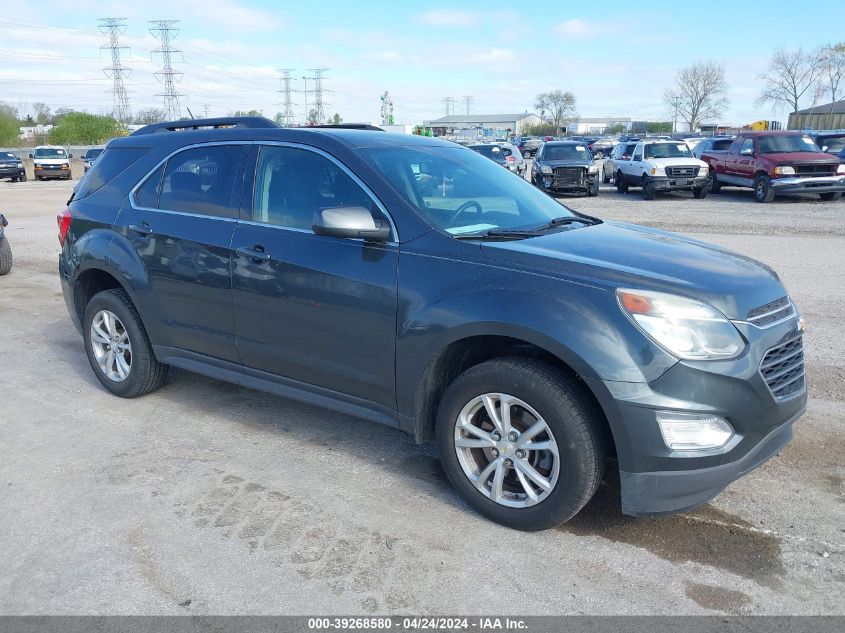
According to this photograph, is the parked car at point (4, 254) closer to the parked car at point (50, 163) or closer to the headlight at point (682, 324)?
the headlight at point (682, 324)

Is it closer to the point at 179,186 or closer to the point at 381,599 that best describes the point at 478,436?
the point at 381,599

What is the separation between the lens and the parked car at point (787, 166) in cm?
1944

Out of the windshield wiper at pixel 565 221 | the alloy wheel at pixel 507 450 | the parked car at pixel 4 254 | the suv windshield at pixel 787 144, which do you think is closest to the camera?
the alloy wheel at pixel 507 450

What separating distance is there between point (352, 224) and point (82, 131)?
84.4 meters

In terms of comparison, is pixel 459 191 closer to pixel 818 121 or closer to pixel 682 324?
pixel 682 324

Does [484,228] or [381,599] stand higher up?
[484,228]

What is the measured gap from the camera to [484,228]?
402 cm

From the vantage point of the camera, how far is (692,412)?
309 cm

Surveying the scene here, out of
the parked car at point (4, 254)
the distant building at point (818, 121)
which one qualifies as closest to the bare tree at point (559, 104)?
the distant building at point (818, 121)

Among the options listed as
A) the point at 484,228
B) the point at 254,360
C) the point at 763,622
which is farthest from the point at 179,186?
the point at 763,622

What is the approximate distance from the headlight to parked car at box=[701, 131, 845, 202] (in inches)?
737

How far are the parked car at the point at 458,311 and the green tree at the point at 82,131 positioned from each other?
80.3 m

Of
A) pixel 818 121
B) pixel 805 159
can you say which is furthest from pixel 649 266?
pixel 818 121

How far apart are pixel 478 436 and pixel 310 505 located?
0.97m
